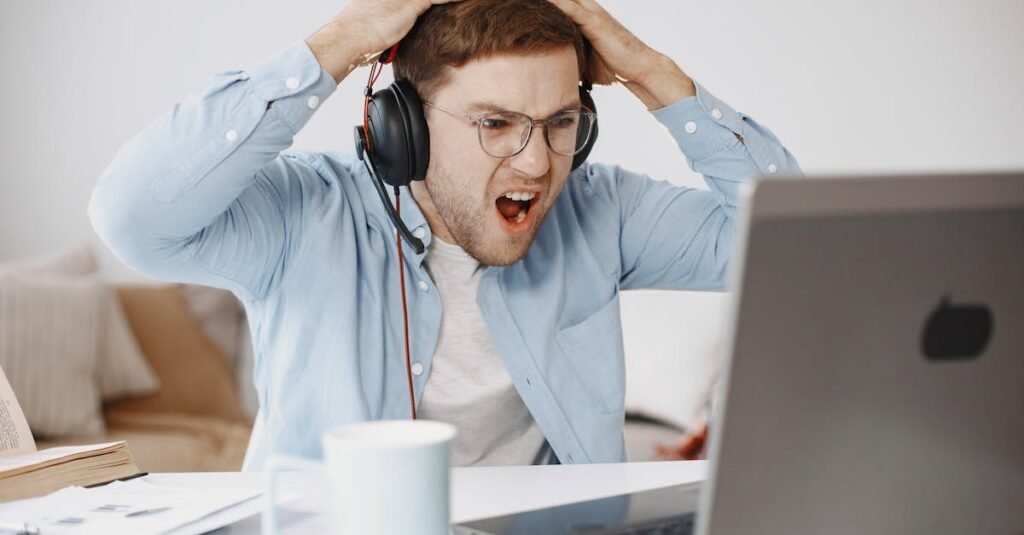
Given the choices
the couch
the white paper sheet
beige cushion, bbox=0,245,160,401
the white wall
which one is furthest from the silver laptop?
beige cushion, bbox=0,245,160,401

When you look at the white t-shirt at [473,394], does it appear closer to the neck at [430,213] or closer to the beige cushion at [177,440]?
the neck at [430,213]

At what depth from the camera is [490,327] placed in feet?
4.66

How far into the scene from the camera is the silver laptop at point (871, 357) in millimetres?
585

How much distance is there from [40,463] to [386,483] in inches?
20.6

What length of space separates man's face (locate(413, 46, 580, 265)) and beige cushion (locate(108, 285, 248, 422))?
203 centimetres

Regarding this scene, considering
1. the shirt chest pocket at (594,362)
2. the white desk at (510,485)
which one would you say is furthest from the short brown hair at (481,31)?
the white desk at (510,485)

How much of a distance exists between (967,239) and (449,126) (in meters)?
0.86

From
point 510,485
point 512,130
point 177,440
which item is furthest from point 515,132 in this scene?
point 177,440

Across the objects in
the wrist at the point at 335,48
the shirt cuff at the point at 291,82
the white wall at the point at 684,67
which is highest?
the white wall at the point at 684,67

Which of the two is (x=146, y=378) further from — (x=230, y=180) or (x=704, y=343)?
(x=230, y=180)

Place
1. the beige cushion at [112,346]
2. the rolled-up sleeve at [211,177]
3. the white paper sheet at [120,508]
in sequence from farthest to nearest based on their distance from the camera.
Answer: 1. the beige cushion at [112,346]
2. the rolled-up sleeve at [211,177]
3. the white paper sheet at [120,508]

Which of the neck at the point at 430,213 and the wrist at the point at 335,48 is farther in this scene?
the neck at the point at 430,213

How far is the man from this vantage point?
1.25 m

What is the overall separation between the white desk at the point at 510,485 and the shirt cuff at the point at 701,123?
21.5 inches
